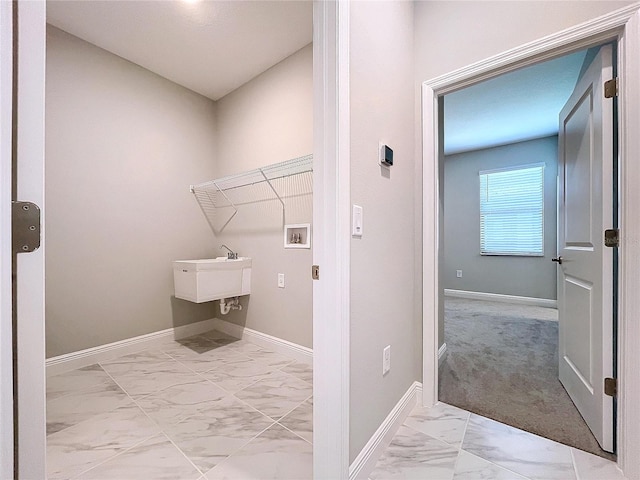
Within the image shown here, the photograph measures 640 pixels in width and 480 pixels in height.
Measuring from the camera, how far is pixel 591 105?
1536mm

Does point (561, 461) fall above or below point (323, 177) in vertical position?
below

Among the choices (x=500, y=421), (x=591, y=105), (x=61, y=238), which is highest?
(x=591, y=105)

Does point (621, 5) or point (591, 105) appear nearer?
point (621, 5)

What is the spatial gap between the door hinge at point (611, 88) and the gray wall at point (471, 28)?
29 cm

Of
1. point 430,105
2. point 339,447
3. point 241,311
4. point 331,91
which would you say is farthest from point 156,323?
point 430,105

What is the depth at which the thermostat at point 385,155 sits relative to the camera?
4.46 ft

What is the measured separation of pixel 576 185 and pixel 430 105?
99 centimetres

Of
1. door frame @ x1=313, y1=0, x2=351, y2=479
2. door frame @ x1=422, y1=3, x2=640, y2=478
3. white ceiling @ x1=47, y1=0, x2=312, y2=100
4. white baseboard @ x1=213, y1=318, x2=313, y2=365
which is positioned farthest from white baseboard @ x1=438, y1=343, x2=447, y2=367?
→ white ceiling @ x1=47, y1=0, x2=312, y2=100

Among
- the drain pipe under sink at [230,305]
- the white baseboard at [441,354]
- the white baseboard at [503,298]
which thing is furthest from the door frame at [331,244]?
the white baseboard at [503,298]

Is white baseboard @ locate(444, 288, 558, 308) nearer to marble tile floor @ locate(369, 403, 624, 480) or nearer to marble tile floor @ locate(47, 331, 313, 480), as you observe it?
marble tile floor @ locate(369, 403, 624, 480)

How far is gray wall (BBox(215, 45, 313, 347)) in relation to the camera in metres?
2.38

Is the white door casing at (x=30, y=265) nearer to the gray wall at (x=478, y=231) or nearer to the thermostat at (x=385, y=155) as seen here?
the thermostat at (x=385, y=155)

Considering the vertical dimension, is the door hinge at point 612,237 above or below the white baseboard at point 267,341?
above

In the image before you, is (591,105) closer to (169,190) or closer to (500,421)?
(500,421)
